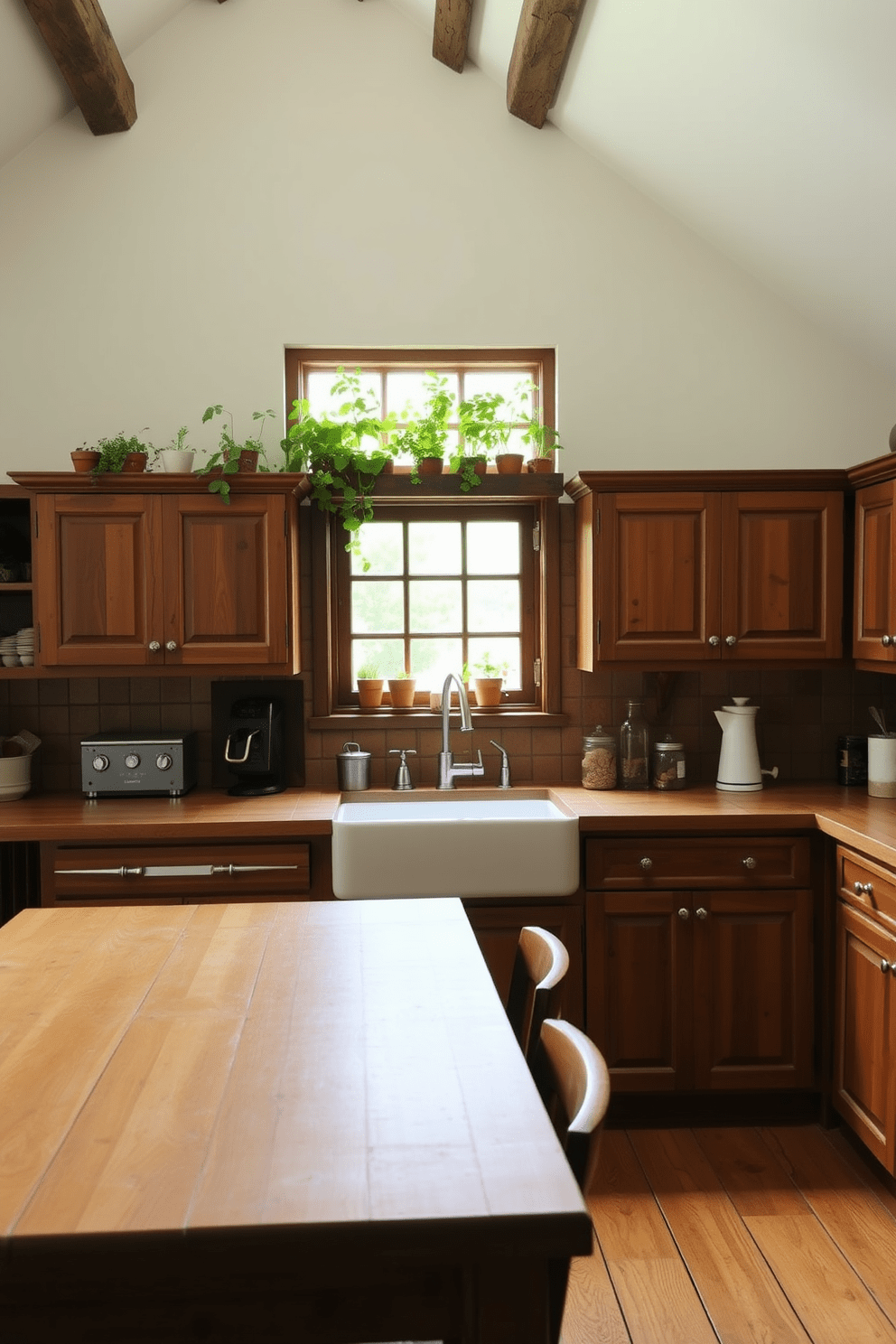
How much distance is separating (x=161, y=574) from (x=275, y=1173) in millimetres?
2473

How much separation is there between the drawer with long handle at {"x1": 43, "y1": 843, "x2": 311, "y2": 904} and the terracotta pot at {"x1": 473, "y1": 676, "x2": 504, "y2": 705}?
3.08 feet

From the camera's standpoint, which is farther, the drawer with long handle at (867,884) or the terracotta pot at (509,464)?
the terracotta pot at (509,464)

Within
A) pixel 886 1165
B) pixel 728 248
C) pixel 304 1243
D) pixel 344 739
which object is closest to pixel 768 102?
pixel 728 248

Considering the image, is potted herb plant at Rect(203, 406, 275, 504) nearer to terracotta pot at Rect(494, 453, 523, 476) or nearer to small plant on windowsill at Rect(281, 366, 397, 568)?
small plant on windowsill at Rect(281, 366, 397, 568)

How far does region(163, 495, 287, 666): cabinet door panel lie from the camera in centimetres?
337

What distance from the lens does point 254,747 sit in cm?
353

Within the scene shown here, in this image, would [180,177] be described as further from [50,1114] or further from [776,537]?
[50,1114]

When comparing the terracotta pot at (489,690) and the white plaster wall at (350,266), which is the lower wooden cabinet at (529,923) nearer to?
the terracotta pot at (489,690)

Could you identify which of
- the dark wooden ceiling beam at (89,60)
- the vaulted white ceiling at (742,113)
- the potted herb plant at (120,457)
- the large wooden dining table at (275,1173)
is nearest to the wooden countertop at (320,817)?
the potted herb plant at (120,457)

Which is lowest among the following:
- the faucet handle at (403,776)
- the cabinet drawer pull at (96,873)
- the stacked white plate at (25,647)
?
the cabinet drawer pull at (96,873)

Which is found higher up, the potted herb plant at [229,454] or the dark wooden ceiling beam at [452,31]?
the dark wooden ceiling beam at [452,31]

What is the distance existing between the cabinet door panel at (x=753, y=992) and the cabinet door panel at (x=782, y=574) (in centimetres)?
79

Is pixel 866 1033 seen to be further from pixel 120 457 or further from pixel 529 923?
pixel 120 457

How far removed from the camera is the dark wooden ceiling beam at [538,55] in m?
3.08
